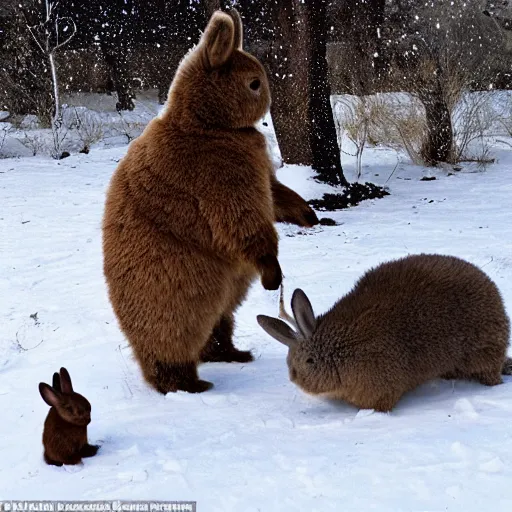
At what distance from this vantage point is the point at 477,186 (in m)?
9.88

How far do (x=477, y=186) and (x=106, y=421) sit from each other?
7.84 metres

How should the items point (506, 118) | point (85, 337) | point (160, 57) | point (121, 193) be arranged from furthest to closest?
point (160, 57) → point (506, 118) → point (85, 337) → point (121, 193)

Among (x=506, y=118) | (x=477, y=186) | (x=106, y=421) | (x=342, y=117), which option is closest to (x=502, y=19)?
(x=506, y=118)

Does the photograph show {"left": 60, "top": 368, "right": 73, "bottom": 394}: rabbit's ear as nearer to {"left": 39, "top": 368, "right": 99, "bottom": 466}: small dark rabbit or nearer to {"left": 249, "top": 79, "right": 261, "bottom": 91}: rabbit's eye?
{"left": 39, "top": 368, "right": 99, "bottom": 466}: small dark rabbit

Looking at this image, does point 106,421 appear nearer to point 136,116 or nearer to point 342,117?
point 342,117

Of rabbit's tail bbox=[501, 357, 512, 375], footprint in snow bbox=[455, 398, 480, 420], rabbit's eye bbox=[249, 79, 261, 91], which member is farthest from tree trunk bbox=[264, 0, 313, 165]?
footprint in snow bbox=[455, 398, 480, 420]

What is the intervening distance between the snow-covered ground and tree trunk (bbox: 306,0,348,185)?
261 cm

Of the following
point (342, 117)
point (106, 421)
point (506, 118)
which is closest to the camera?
point (106, 421)

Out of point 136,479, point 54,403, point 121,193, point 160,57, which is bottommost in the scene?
point 136,479

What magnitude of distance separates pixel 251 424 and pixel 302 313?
0.59 metres

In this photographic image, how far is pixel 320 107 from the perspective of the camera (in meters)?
9.48

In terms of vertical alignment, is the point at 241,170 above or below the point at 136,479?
above

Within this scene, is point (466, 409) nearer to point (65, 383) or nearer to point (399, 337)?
point (399, 337)

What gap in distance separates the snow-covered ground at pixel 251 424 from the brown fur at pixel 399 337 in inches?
5.1
